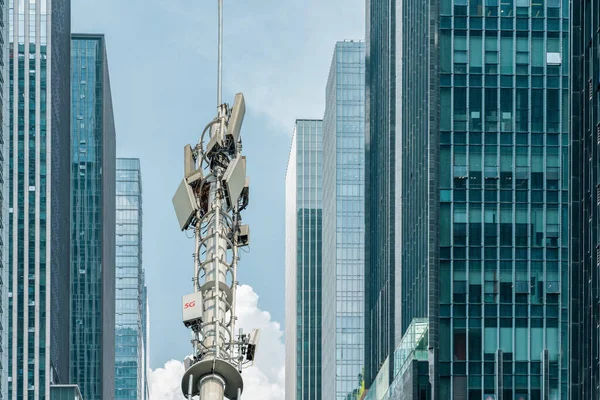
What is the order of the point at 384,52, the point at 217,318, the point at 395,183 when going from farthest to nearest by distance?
1. the point at 384,52
2. the point at 395,183
3. the point at 217,318

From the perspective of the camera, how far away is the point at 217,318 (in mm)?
12688

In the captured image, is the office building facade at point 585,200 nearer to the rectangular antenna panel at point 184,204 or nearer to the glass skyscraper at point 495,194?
the rectangular antenna panel at point 184,204

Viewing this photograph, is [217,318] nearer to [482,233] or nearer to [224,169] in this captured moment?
[224,169]

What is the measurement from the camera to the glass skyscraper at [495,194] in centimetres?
12412

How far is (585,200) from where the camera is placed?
219ft

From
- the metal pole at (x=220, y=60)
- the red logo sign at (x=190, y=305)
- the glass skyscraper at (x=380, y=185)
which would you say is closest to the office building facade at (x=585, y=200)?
the metal pole at (x=220, y=60)

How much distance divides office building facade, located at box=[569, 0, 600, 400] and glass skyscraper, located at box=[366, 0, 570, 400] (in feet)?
184

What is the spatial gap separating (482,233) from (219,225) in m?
115

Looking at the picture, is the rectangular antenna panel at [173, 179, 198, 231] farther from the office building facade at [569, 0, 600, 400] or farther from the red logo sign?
the office building facade at [569, 0, 600, 400]

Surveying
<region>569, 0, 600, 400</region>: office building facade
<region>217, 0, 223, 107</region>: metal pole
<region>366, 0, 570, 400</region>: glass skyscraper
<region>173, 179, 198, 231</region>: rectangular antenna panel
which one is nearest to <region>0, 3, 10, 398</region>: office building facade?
<region>366, 0, 570, 400</region>: glass skyscraper

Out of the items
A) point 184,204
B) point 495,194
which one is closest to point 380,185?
point 495,194

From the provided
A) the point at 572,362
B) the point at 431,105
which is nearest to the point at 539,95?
the point at 431,105

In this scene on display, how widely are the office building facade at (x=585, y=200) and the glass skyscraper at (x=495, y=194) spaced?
55.9m

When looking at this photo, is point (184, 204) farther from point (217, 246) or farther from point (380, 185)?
point (380, 185)
